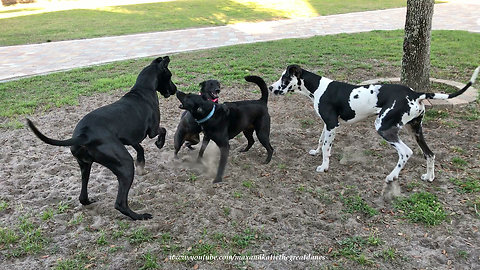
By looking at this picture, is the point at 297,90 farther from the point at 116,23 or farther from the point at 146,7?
the point at 146,7

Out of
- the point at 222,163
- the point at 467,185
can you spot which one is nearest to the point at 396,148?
the point at 467,185

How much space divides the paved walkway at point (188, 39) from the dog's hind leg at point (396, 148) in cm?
881

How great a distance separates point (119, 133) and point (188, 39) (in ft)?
35.0

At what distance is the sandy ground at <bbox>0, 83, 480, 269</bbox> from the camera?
3.46 m

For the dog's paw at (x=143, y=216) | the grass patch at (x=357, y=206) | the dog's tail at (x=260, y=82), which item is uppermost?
the dog's tail at (x=260, y=82)

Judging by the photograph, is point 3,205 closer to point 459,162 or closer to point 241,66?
point 459,162

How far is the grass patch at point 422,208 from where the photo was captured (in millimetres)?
3828

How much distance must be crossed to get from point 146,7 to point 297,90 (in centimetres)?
2087

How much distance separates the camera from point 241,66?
31.5 ft

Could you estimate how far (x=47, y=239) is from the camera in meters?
3.74

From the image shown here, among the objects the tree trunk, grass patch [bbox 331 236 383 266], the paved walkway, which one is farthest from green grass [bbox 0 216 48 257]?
the paved walkway

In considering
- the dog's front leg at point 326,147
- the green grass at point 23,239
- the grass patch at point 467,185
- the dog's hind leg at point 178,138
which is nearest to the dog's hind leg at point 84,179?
the green grass at point 23,239

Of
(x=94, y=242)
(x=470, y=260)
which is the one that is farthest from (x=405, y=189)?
(x=94, y=242)

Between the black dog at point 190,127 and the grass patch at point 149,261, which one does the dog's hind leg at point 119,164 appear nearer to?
the grass patch at point 149,261
